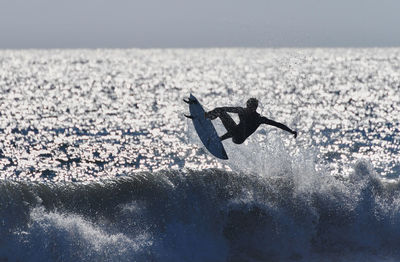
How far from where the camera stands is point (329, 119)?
50.0 m

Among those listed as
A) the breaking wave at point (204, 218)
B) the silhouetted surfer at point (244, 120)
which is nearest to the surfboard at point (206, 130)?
the silhouetted surfer at point (244, 120)

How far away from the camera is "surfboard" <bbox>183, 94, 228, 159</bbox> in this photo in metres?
17.3

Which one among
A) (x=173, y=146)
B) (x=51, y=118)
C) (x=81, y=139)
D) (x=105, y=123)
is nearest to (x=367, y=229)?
(x=173, y=146)

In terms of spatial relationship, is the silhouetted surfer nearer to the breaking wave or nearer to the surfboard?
the surfboard

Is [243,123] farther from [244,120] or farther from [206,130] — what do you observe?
[206,130]

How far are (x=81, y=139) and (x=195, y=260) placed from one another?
2343 centimetres

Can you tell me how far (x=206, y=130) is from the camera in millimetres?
17453

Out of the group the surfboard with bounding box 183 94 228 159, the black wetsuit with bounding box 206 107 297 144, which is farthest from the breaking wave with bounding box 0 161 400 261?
the black wetsuit with bounding box 206 107 297 144

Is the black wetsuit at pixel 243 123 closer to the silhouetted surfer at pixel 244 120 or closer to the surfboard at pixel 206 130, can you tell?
the silhouetted surfer at pixel 244 120

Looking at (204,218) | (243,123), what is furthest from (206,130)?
(204,218)

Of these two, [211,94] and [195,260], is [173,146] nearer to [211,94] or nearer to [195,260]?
[195,260]

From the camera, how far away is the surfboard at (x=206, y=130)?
1728cm

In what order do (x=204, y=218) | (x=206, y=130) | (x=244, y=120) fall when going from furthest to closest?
(x=206, y=130), (x=244, y=120), (x=204, y=218)

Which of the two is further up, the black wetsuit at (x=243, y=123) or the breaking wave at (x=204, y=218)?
the black wetsuit at (x=243, y=123)
